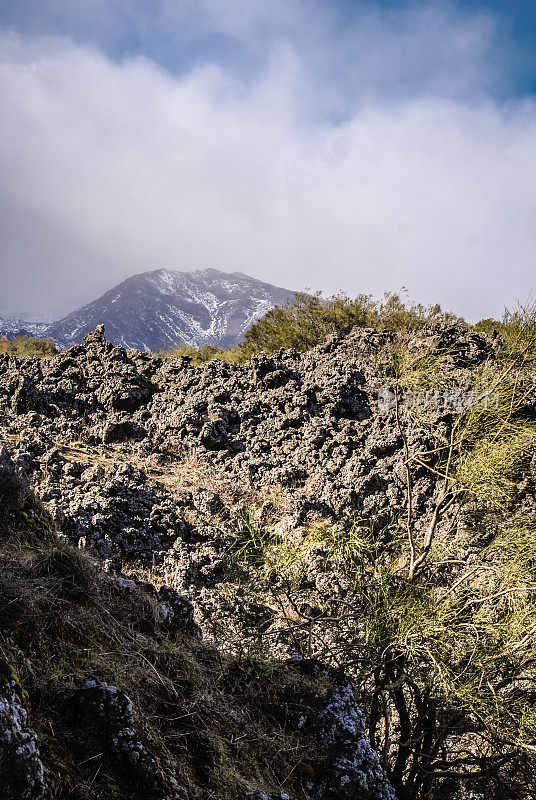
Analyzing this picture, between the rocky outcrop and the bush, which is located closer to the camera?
the rocky outcrop

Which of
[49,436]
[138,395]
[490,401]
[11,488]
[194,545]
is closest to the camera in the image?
[490,401]

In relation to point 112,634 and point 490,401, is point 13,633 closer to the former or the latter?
point 112,634

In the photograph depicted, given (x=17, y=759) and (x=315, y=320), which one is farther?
(x=315, y=320)

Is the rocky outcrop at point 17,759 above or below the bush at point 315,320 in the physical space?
below

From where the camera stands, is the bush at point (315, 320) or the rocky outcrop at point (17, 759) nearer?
the rocky outcrop at point (17, 759)

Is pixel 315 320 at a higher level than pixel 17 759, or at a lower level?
higher

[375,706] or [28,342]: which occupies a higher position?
[28,342]

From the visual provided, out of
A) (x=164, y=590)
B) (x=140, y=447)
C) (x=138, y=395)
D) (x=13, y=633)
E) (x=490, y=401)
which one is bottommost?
(x=164, y=590)

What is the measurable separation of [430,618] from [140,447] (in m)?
7.01

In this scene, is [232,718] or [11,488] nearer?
[232,718]

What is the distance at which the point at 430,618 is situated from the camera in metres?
3.62

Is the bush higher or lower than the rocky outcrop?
higher

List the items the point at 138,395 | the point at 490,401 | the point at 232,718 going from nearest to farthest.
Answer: the point at 232,718, the point at 490,401, the point at 138,395

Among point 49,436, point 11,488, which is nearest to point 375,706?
point 11,488
